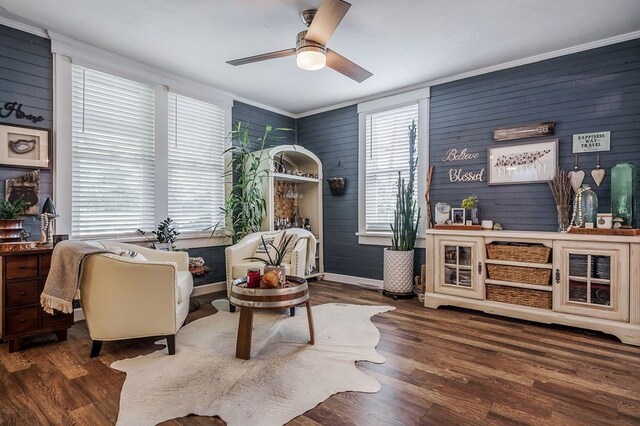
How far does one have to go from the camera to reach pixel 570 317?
3.10 m

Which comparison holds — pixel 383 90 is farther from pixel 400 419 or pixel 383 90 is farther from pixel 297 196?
pixel 400 419

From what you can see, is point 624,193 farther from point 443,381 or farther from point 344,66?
point 344,66

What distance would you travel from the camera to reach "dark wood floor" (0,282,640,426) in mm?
1807

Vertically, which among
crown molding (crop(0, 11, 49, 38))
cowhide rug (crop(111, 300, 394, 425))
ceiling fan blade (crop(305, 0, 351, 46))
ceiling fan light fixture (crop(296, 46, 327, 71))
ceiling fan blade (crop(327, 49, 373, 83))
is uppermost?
crown molding (crop(0, 11, 49, 38))

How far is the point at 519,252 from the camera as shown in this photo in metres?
3.39

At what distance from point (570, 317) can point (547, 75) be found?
256cm

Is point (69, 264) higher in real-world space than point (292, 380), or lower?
higher

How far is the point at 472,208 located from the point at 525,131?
3.37 ft

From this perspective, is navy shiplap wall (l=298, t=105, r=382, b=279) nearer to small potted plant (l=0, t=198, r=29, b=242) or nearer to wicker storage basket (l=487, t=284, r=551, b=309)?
wicker storage basket (l=487, t=284, r=551, b=309)

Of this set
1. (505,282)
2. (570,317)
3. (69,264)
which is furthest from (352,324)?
(69,264)

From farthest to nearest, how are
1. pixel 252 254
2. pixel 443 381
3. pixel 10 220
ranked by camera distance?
pixel 252 254, pixel 10 220, pixel 443 381

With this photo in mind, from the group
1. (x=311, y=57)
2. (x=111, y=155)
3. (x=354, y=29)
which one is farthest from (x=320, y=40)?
(x=111, y=155)

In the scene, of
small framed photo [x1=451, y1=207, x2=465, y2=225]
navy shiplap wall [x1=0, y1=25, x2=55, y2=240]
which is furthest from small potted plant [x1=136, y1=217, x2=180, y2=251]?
small framed photo [x1=451, y1=207, x2=465, y2=225]

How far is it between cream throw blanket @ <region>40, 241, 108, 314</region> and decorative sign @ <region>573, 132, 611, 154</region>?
4.56m
